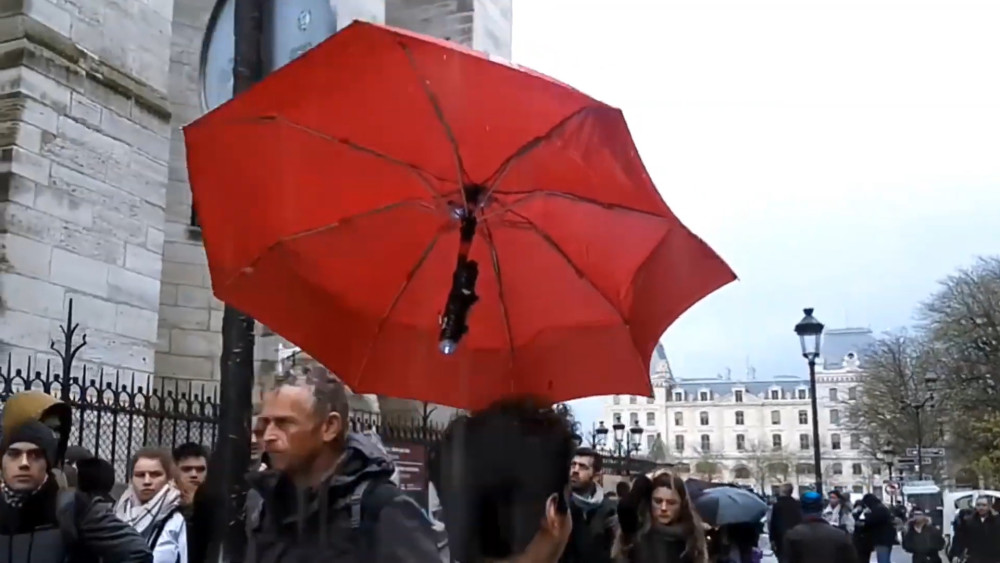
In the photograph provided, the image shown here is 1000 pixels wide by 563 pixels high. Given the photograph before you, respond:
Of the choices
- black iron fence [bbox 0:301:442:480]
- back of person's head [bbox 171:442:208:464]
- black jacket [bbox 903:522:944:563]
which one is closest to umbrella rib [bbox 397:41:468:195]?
back of person's head [bbox 171:442:208:464]

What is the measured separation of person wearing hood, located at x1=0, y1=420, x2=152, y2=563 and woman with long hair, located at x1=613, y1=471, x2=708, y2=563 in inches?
83.9

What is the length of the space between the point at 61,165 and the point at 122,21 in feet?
6.19

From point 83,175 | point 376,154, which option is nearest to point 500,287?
point 376,154

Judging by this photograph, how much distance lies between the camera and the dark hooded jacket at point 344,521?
8.05 ft

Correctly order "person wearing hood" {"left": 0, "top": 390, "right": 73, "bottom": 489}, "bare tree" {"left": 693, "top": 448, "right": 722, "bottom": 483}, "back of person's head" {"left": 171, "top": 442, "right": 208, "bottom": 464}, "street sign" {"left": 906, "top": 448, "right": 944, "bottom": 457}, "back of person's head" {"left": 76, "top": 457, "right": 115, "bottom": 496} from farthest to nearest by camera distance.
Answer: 1. "bare tree" {"left": 693, "top": 448, "right": 722, "bottom": 483}
2. "street sign" {"left": 906, "top": 448, "right": 944, "bottom": 457}
3. "back of person's head" {"left": 171, "top": 442, "right": 208, "bottom": 464}
4. "back of person's head" {"left": 76, "top": 457, "right": 115, "bottom": 496}
5. "person wearing hood" {"left": 0, "top": 390, "right": 73, "bottom": 489}

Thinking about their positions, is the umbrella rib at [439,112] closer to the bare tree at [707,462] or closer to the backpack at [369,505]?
the backpack at [369,505]

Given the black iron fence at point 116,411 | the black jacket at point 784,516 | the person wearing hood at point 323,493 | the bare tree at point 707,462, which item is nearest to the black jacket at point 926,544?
the black jacket at point 784,516

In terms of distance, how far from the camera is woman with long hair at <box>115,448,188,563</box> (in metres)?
5.04

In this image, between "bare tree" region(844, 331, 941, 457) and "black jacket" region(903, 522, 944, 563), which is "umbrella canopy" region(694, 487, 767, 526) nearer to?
"black jacket" region(903, 522, 944, 563)

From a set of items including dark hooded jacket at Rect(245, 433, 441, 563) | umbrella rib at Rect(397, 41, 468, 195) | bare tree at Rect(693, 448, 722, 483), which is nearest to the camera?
dark hooded jacket at Rect(245, 433, 441, 563)

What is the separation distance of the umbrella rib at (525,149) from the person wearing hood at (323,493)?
795 millimetres

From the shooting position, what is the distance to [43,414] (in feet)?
14.7

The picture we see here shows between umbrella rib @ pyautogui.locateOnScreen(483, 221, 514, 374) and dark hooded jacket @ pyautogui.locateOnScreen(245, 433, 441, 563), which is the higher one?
umbrella rib @ pyautogui.locateOnScreen(483, 221, 514, 374)

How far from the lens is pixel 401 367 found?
3.74m
